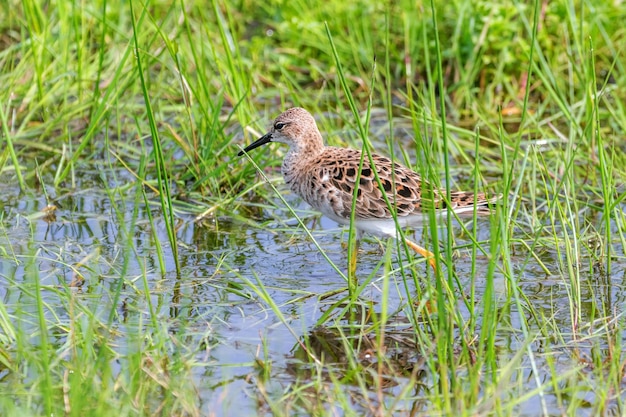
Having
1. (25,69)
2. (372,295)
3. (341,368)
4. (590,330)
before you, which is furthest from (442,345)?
(25,69)

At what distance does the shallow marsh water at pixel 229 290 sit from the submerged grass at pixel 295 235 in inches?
0.7

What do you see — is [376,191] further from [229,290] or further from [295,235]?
[229,290]

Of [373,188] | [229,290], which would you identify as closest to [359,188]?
[373,188]

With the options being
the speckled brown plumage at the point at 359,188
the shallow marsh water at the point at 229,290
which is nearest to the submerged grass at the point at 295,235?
the shallow marsh water at the point at 229,290

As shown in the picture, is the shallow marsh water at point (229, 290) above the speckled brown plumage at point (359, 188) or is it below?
below

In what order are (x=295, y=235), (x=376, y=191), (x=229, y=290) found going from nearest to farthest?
1. (x=229, y=290)
2. (x=376, y=191)
3. (x=295, y=235)

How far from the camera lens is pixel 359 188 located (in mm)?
6117

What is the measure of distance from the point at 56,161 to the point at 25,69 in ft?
2.68

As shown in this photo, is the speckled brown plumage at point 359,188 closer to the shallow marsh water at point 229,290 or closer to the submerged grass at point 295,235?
the submerged grass at point 295,235

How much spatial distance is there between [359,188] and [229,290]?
3.76ft

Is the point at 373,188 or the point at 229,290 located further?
the point at 373,188

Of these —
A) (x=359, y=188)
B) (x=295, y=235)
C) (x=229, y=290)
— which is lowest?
(x=229, y=290)

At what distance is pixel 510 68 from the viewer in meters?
Answer: 8.66

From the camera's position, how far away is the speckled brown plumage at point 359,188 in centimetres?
593
